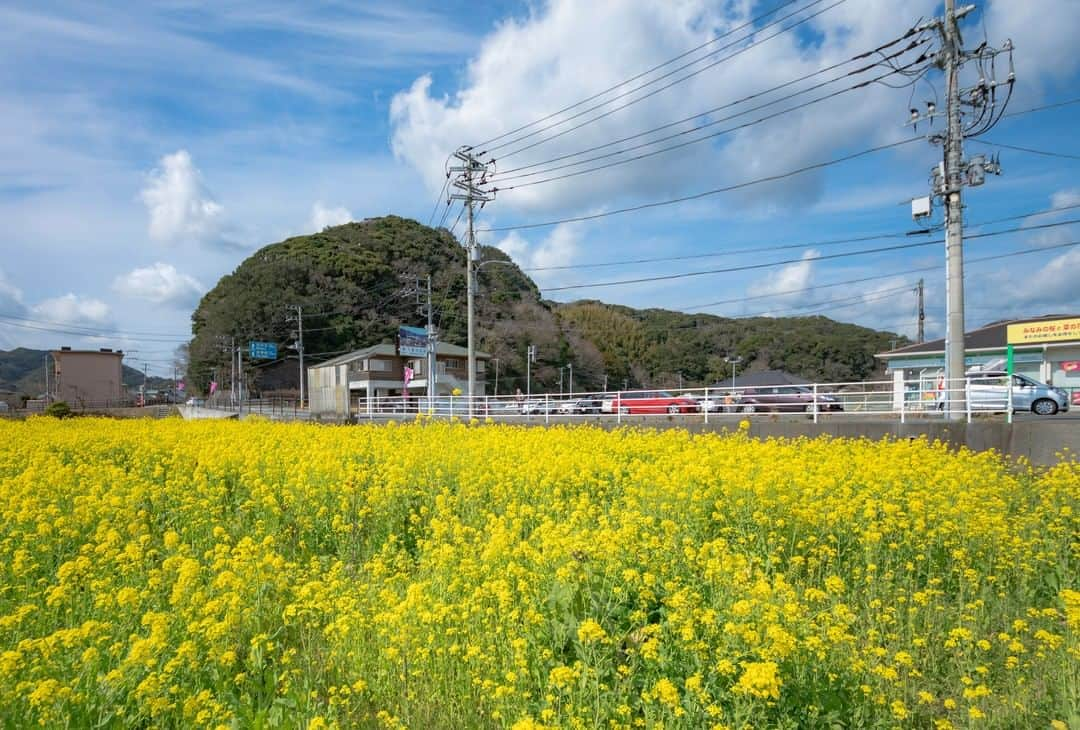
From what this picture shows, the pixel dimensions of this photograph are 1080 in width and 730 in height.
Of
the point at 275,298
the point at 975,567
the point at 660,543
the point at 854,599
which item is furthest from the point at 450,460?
the point at 275,298

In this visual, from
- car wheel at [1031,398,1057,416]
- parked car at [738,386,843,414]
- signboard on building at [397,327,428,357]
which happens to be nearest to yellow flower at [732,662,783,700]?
parked car at [738,386,843,414]

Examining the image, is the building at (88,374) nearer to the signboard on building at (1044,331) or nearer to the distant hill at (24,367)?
the distant hill at (24,367)

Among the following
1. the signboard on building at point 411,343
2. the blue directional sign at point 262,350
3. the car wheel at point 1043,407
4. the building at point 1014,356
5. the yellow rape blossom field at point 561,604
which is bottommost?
the yellow rape blossom field at point 561,604

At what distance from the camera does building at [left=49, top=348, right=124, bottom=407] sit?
2464 inches

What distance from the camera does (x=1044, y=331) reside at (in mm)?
20203

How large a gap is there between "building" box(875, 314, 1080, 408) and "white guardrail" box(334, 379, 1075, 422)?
3.42 feet

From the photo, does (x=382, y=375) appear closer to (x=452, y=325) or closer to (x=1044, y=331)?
(x=452, y=325)

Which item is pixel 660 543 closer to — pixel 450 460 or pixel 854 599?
pixel 854 599

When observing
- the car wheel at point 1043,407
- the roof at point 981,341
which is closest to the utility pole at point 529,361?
the roof at point 981,341

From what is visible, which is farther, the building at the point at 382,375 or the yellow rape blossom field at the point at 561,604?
the building at the point at 382,375

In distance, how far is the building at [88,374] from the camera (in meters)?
62.6

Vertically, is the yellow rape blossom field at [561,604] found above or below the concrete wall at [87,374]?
below

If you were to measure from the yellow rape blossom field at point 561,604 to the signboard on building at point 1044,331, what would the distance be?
61.2 feet

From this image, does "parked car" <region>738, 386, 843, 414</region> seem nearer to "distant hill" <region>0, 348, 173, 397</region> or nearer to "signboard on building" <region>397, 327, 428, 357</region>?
"signboard on building" <region>397, 327, 428, 357</region>
